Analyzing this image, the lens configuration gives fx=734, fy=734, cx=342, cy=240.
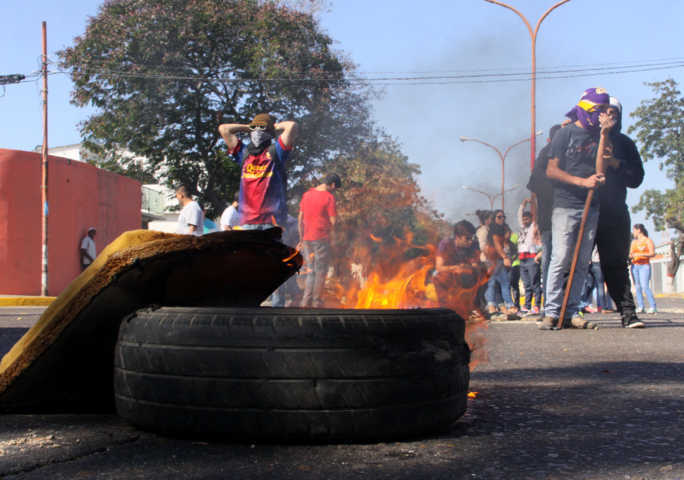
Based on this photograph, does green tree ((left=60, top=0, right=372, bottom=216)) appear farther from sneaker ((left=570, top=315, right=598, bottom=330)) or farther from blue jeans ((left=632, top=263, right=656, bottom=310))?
sneaker ((left=570, top=315, right=598, bottom=330))

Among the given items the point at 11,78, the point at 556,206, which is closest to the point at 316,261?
the point at 556,206

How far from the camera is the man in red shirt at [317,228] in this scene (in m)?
8.76

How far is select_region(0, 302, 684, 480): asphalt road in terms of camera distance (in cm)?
223

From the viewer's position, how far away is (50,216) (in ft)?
68.7

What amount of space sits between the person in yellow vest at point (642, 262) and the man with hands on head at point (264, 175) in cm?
1016

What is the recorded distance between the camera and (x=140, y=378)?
8.68 ft

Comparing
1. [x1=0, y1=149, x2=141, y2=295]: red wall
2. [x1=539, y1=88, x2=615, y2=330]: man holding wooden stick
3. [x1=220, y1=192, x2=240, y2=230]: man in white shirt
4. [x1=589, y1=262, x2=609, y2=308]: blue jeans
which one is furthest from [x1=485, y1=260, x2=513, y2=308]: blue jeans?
[x1=0, y1=149, x2=141, y2=295]: red wall

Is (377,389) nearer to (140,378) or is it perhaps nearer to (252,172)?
(140,378)

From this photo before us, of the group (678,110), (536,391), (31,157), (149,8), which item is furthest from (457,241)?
(678,110)

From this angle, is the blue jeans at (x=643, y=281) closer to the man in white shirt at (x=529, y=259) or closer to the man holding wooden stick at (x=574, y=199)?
the man in white shirt at (x=529, y=259)

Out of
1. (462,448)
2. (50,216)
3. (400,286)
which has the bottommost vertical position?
(462,448)

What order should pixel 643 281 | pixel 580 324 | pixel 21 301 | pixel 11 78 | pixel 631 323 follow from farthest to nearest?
pixel 11 78
pixel 21 301
pixel 643 281
pixel 631 323
pixel 580 324

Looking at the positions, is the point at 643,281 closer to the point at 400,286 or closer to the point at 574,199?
the point at 574,199

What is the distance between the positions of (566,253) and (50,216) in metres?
16.9
